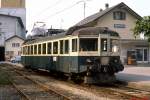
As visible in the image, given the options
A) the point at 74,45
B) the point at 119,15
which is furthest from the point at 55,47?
the point at 119,15

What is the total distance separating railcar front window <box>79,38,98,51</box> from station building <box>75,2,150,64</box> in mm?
28266

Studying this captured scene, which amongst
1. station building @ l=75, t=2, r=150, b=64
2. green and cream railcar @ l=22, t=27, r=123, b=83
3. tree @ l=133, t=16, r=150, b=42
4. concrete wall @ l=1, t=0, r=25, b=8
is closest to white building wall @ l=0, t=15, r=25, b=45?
concrete wall @ l=1, t=0, r=25, b=8

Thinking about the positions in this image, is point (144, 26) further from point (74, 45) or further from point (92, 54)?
point (74, 45)

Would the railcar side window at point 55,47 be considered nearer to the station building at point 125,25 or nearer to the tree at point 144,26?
the tree at point 144,26

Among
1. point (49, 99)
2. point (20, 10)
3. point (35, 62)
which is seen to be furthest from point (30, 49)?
point (20, 10)

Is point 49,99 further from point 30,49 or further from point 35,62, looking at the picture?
point 30,49

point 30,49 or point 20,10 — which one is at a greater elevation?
point 20,10

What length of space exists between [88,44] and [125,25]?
33.5 m

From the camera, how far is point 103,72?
65.6 feet

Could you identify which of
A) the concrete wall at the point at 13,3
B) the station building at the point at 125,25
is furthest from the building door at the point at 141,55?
the concrete wall at the point at 13,3

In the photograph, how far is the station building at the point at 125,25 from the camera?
4973 cm

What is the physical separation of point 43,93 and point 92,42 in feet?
14.7

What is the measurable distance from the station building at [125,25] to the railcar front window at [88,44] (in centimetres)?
2827

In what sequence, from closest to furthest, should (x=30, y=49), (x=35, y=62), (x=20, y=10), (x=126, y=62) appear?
(x=35, y=62), (x=30, y=49), (x=126, y=62), (x=20, y=10)
